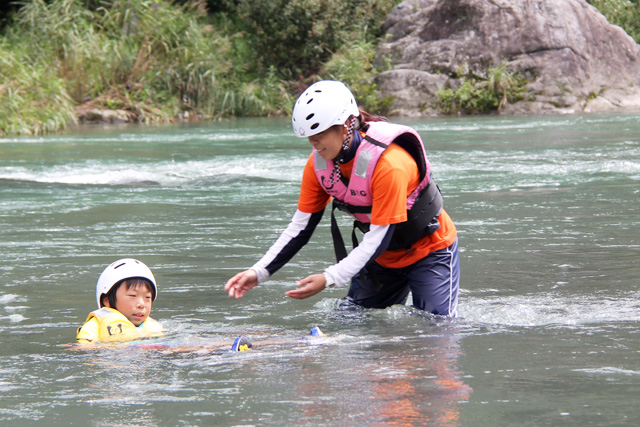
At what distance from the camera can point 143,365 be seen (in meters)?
4.40

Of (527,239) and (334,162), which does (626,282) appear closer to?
(527,239)

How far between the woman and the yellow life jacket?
22.5 inches

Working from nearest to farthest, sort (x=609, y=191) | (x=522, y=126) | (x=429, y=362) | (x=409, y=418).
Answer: (x=409, y=418) < (x=429, y=362) < (x=609, y=191) < (x=522, y=126)

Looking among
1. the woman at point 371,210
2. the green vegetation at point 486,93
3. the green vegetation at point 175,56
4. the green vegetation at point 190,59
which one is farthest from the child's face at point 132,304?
the green vegetation at point 486,93

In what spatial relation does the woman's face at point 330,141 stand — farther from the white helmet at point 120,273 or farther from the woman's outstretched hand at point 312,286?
the white helmet at point 120,273

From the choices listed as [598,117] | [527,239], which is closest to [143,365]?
[527,239]

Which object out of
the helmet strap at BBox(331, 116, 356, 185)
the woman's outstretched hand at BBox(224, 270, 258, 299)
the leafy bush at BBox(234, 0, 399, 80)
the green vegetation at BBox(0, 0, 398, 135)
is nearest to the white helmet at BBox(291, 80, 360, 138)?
the helmet strap at BBox(331, 116, 356, 185)

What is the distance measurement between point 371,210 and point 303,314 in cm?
116

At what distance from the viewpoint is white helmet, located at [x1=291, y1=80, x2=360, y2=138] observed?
14.4 ft

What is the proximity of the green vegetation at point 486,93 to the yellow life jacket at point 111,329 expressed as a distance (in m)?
20.0

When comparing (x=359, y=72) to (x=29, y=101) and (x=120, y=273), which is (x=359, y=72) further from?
(x=120, y=273)

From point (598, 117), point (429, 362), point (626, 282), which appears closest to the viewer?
point (429, 362)

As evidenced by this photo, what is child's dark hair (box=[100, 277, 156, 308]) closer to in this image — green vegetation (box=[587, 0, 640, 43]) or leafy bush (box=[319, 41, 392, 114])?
leafy bush (box=[319, 41, 392, 114])

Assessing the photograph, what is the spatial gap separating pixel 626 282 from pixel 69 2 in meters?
21.8
